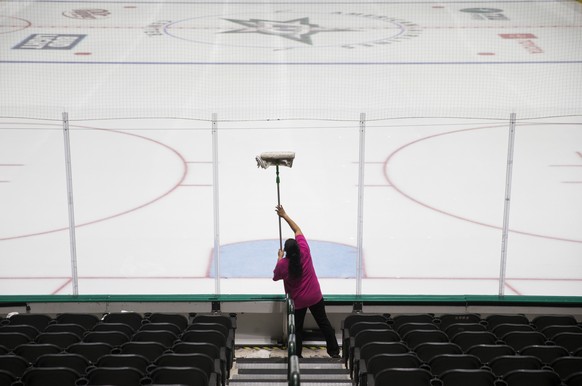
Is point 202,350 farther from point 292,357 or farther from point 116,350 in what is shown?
point 292,357

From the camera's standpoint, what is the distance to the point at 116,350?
5.88 meters

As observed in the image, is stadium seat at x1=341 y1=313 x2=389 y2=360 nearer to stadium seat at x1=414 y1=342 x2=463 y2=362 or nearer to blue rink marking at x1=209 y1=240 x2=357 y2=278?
stadium seat at x1=414 y1=342 x2=463 y2=362

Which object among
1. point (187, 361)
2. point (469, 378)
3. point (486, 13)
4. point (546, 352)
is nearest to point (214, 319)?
point (187, 361)

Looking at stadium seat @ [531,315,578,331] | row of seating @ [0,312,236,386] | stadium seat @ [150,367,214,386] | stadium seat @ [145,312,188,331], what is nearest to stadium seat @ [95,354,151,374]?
row of seating @ [0,312,236,386]

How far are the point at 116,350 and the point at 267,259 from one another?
4.34 m

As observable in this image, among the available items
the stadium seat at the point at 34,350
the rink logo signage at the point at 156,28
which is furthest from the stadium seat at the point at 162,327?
the rink logo signage at the point at 156,28

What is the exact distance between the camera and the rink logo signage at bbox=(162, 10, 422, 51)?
23.3m

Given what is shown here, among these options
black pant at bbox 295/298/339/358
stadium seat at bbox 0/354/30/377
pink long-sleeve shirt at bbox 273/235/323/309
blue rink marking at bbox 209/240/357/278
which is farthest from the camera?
blue rink marking at bbox 209/240/357/278

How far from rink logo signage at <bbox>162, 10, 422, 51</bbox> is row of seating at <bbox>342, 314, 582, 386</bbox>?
16.7 metres

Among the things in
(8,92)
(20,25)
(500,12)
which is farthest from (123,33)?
(500,12)

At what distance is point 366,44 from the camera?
23.1 meters

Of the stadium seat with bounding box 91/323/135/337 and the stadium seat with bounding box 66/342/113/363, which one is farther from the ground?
the stadium seat with bounding box 66/342/113/363

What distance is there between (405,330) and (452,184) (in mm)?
6777

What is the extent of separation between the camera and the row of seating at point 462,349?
5027mm
